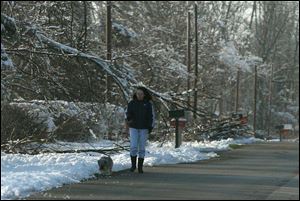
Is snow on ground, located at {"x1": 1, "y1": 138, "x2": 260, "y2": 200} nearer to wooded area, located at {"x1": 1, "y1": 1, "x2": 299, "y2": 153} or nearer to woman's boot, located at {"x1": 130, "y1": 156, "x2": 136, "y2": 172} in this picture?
woman's boot, located at {"x1": 130, "y1": 156, "x2": 136, "y2": 172}

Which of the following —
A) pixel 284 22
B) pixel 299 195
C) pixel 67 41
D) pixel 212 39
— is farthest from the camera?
→ pixel 284 22

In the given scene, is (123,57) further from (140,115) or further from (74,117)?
(140,115)

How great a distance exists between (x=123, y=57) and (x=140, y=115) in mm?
7828

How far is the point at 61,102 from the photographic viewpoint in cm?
1838

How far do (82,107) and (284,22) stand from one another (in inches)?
2185

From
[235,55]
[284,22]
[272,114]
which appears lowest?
[272,114]

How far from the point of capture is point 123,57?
2080 centimetres

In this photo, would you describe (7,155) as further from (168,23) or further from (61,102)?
(168,23)

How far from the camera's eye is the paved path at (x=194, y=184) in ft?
33.1

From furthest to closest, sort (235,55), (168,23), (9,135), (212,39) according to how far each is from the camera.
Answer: (235,55) < (212,39) < (168,23) < (9,135)

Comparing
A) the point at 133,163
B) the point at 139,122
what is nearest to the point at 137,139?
the point at 139,122

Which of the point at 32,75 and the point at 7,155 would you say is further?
the point at 32,75

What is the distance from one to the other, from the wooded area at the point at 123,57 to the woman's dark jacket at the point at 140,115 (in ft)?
8.28

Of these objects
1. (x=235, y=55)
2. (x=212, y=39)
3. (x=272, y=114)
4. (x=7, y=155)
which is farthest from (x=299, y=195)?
(x=272, y=114)
